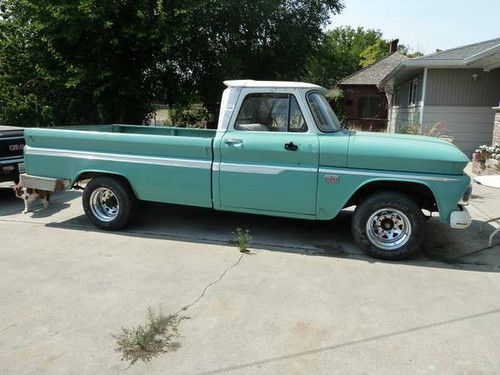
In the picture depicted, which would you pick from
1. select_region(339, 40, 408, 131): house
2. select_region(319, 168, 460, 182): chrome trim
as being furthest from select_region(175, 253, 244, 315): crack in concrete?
select_region(339, 40, 408, 131): house

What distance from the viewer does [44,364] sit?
312 cm

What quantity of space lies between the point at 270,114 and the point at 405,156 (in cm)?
166

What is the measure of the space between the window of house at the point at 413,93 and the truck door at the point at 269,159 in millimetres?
13587

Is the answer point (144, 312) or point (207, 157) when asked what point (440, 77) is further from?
point (144, 312)

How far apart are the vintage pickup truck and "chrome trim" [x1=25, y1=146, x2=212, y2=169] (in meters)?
0.01

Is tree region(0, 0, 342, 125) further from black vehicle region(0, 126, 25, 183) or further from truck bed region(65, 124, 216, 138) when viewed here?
truck bed region(65, 124, 216, 138)

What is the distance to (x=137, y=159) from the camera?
591 centimetres

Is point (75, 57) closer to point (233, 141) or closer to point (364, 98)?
point (233, 141)

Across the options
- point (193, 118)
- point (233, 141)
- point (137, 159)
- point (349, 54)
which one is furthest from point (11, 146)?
point (349, 54)

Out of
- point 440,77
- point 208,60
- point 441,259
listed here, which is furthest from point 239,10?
point 441,259

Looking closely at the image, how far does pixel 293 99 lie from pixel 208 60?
12.8m

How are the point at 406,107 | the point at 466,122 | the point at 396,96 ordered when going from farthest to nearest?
the point at 396,96 < the point at 406,107 < the point at 466,122

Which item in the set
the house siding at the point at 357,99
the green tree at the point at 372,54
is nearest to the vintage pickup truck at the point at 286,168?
the house siding at the point at 357,99

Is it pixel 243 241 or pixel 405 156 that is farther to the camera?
pixel 243 241
